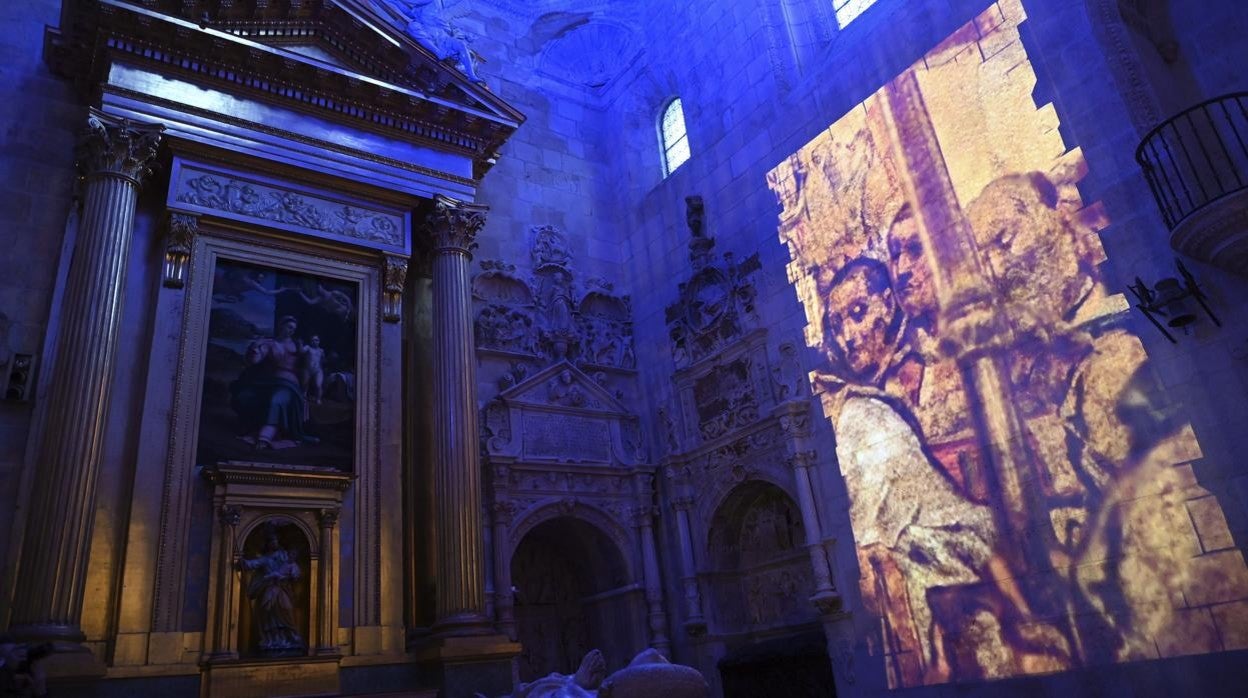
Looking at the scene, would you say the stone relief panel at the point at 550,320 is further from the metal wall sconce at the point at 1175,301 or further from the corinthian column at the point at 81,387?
the metal wall sconce at the point at 1175,301

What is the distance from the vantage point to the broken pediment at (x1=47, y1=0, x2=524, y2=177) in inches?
436

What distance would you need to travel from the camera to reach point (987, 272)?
32.8 feet

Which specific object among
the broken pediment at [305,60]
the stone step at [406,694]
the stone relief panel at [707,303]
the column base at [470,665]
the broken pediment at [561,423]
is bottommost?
the stone step at [406,694]

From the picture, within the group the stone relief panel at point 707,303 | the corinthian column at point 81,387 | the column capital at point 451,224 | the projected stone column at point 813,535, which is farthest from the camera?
the stone relief panel at point 707,303

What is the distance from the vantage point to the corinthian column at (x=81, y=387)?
8672mm

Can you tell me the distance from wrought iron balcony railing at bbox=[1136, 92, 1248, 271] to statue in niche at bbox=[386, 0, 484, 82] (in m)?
9.68

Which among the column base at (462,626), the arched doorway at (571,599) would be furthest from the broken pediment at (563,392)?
the column base at (462,626)

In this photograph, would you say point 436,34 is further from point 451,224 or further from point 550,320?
point 550,320

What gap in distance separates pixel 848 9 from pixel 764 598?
9.33 metres

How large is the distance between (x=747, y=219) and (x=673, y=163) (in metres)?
3.19

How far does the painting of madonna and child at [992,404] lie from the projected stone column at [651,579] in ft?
12.0

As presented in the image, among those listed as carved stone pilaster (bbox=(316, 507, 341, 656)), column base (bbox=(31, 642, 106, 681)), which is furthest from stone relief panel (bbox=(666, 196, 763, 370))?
column base (bbox=(31, 642, 106, 681))

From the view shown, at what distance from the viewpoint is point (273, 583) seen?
10.1m

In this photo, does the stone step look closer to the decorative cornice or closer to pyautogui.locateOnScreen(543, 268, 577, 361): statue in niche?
the decorative cornice
